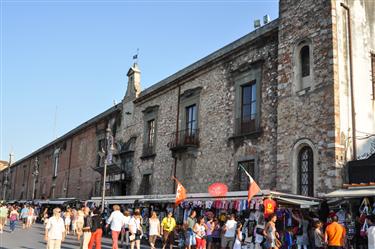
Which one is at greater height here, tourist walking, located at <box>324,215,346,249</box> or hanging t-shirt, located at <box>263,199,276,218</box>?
hanging t-shirt, located at <box>263,199,276,218</box>

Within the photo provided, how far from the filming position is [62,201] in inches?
1309

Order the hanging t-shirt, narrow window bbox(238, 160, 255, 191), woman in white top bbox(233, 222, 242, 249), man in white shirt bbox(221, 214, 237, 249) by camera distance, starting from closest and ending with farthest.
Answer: the hanging t-shirt → woman in white top bbox(233, 222, 242, 249) → man in white shirt bbox(221, 214, 237, 249) → narrow window bbox(238, 160, 255, 191)

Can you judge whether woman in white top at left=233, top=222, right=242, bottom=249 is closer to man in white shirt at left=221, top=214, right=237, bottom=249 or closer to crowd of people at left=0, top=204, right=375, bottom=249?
crowd of people at left=0, top=204, right=375, bottom=249

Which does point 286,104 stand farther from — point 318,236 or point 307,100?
point 318,236

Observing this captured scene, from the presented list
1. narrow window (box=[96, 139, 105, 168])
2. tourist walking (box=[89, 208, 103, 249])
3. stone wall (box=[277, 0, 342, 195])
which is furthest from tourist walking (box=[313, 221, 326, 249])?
narrow window (box=[96, 139, 105, 168])

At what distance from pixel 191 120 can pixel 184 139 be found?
1.04 meters

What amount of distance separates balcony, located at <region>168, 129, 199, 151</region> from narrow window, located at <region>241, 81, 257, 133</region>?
130 inches

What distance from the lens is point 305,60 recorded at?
15.9 meters

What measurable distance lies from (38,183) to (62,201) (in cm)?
1875

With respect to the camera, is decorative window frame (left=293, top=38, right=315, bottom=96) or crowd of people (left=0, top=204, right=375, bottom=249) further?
decorative window frame (left=293, top=38, right=315, bottom=96)

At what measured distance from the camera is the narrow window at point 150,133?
25639 millimetres

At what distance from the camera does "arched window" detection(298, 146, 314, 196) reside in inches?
584

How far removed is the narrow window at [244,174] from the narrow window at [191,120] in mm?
4242

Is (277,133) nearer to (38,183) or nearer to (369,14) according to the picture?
(369,14)
